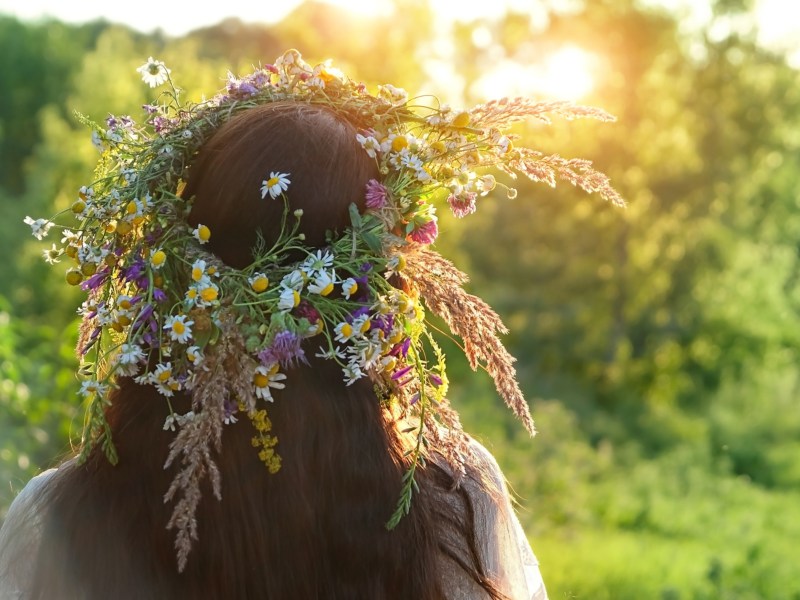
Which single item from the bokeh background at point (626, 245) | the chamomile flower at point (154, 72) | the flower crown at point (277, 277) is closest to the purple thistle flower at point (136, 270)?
the flower crown at point (277, 277)

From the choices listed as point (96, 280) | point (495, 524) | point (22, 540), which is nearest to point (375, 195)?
point (96, 280)

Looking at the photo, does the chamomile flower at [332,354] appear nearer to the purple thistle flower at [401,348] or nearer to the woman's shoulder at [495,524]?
the purple thistle flower at [401,348]

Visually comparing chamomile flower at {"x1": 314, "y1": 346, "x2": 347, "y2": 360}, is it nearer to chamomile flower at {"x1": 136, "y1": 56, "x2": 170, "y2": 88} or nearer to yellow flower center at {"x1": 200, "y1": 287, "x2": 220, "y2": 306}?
yellow flower center at {"x1": 200, "y1": 287, "x2": 220, "y2": 306}

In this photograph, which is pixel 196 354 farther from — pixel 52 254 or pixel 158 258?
pixel 52 254

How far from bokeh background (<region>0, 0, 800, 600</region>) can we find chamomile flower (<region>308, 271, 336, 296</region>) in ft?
25.3

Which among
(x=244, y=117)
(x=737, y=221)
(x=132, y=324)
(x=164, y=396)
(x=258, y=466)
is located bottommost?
(x=258, y=466)

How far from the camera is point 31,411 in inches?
172

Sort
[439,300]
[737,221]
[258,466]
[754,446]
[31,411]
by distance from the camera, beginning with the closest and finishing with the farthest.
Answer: [258,466], [439,300], [31,411], [754,446], [737,221]

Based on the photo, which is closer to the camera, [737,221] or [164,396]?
[164,396]

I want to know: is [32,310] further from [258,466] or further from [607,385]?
[258,466]

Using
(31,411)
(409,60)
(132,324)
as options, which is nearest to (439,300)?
(132,324)

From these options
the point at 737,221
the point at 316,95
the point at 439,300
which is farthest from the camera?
the point at 737,221

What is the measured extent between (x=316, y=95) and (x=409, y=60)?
38.7ft

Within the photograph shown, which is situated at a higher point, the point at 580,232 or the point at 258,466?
the point at 580,232
